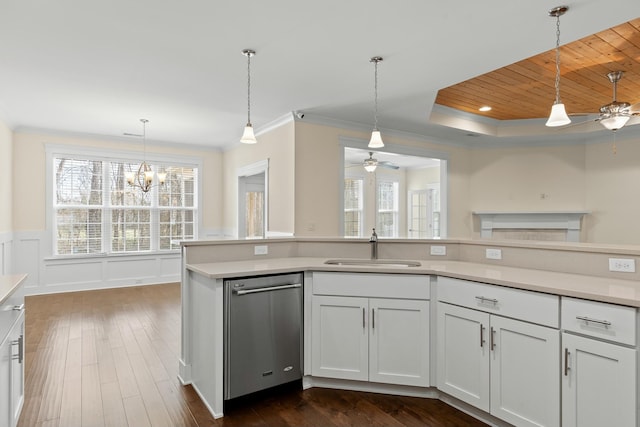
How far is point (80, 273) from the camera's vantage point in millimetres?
6184

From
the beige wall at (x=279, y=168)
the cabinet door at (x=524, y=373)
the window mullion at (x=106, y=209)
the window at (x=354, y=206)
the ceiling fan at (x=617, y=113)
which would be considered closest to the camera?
the cabinet door at (x=524, y=373)

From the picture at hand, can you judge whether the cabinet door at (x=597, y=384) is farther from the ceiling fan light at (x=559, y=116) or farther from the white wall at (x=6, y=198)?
the white wall at (x=6, y=198)

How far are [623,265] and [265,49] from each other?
2904 millimetres

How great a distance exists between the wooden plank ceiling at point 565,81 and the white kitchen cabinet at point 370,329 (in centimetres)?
258

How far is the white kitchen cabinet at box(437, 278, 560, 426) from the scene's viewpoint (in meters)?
1.96

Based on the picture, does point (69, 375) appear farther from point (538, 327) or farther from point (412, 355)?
point (538, 327)

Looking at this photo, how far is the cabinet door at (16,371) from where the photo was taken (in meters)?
1.99

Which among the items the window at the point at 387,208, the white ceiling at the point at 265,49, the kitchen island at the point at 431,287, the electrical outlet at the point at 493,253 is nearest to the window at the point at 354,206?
the window at the point at 387,208

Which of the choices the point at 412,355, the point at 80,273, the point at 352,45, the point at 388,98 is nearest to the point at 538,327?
the point at 412,355

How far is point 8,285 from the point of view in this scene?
2014 mm

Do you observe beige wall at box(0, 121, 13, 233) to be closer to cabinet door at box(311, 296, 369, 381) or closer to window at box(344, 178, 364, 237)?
cabinet door at box(311, 296, 369, 381)

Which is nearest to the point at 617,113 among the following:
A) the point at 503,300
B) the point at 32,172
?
the point at 503,300

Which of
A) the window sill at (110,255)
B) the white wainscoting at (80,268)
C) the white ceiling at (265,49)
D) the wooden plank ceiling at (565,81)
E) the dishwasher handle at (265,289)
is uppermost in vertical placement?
the wooden plank ceiling at (565,81)

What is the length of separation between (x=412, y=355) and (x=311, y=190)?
2.68 meters
